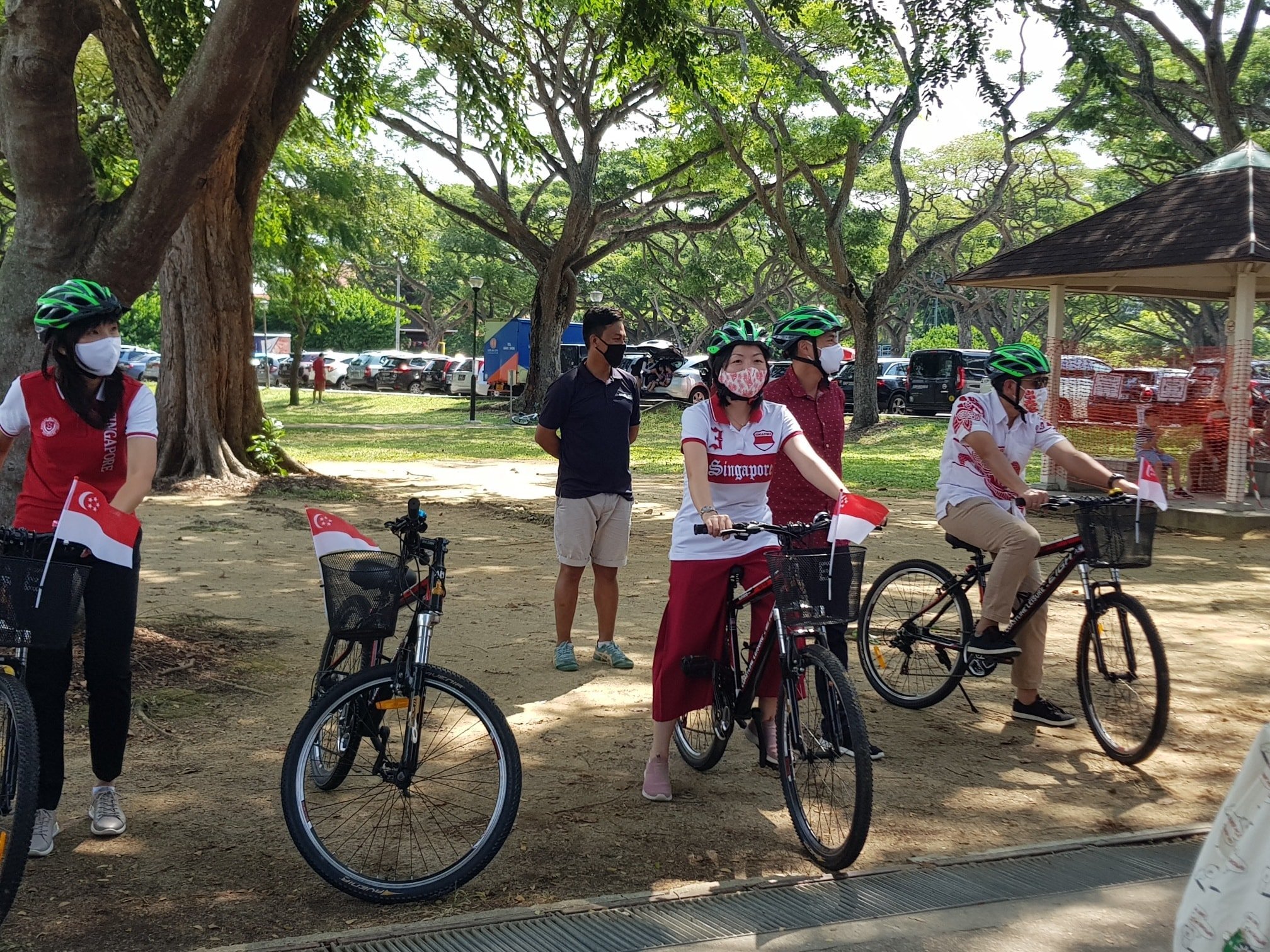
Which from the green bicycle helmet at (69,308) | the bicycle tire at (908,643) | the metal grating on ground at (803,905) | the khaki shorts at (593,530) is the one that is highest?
the green bicycle helmet at (69,308)

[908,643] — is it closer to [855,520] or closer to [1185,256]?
[855,520]

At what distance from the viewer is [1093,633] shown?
18.8 feet

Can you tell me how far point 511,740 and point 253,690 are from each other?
2960 mm

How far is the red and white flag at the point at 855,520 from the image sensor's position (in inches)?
170

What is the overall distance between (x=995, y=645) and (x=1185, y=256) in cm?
943

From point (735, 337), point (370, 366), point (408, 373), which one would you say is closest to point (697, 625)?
point (735, 337)

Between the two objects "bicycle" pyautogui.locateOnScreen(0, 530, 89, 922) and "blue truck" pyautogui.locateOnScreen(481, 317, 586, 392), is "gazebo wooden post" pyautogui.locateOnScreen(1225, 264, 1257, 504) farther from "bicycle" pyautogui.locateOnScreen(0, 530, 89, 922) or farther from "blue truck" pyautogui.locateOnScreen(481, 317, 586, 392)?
"blue truck" pyautogui.locateOnScreen(481, 317, 586, 392)

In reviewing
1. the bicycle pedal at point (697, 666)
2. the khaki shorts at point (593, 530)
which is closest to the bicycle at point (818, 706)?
the bicycle pedal at point (697, 666)

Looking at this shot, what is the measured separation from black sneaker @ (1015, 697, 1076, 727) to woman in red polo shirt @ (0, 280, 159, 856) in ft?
13.6

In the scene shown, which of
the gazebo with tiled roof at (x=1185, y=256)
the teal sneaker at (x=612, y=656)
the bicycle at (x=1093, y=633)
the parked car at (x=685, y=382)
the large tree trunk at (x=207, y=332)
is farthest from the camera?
the parked car at (x=685, y=382)

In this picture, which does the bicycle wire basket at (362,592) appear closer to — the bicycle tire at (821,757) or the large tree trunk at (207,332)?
the bicycle tire at (821,757)

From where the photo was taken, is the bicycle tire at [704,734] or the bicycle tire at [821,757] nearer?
the bicycle tire at [821,757]

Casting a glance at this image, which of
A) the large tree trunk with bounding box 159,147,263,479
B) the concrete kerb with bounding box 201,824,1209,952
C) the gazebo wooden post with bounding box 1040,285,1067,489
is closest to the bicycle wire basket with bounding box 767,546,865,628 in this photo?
the concrete kerb with bounding box 201,824,1209,952

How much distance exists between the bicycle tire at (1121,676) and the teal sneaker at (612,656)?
2.48 m
